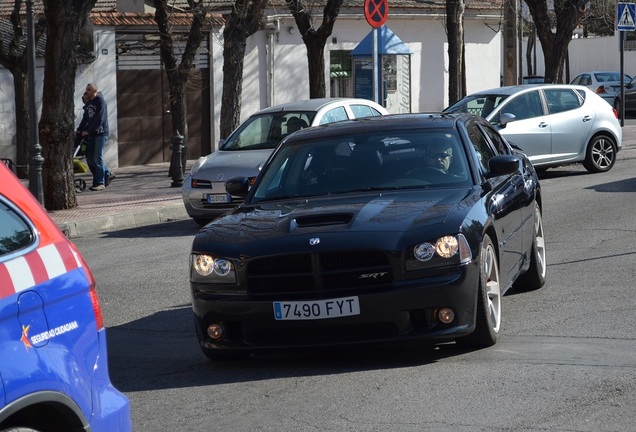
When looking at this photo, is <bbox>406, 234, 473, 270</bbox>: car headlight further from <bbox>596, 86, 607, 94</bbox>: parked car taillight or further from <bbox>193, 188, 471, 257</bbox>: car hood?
<bbox>596, 86, 607, 94</bbox>: parked car taillight

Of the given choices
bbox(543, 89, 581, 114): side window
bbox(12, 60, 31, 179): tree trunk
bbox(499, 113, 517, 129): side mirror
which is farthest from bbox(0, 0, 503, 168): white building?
bbox(499, 113, 517, 129): side mirror

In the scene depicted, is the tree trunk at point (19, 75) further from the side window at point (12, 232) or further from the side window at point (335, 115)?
the side window at point (12, 232)

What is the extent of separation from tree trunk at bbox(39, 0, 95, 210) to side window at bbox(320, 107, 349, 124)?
391 cm

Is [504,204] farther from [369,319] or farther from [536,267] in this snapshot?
[369,319]

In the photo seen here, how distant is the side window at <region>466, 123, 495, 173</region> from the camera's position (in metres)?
8.93

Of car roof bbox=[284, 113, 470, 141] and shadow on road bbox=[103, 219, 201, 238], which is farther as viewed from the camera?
shadow on road bbox=[103, 219, 201, 238]

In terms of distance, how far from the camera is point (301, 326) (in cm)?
729

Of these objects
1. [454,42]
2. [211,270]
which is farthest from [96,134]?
[211,270]

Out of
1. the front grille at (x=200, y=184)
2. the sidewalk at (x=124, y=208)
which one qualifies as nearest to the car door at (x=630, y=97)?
the sidewalk at (x=124, y=208)

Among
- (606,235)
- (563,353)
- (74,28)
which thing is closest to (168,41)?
(74,28)

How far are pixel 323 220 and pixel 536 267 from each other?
2941 millimetres

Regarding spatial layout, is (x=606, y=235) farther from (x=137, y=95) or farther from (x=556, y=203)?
(x=137, y=95)

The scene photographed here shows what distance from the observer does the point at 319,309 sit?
23.7ft

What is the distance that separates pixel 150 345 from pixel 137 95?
70.9ft
